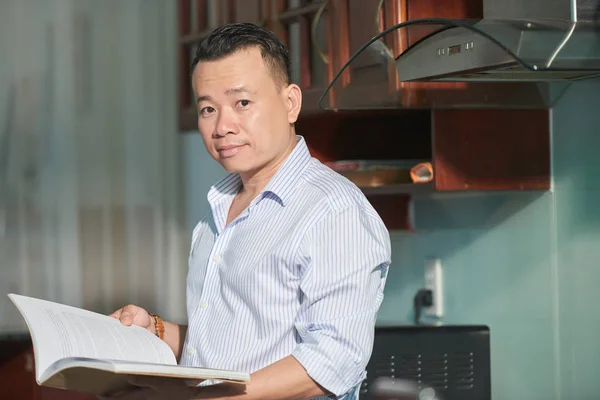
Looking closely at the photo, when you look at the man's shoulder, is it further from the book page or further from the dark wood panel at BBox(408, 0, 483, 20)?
the dark wood panel at BBox(408, 0, 483, 20)

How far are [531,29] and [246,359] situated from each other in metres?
0.50

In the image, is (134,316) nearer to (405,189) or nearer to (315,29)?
(405,189)

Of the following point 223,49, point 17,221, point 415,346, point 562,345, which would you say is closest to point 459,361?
point 415,346

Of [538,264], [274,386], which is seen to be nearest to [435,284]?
[538,264]

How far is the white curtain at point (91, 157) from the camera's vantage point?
3.64 meters

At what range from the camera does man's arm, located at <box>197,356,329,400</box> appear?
105 cm

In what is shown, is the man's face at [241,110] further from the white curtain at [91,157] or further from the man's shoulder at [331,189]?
the white curtain at [91,157]

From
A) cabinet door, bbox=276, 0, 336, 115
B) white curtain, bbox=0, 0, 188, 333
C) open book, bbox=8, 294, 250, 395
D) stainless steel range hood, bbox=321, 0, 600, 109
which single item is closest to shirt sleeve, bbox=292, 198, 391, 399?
open book, bbox=8, 294, 250, 395

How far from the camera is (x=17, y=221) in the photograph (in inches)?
145

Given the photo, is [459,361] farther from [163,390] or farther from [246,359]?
[163,390]

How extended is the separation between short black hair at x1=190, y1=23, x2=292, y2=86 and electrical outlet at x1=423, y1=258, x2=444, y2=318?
1154 mm

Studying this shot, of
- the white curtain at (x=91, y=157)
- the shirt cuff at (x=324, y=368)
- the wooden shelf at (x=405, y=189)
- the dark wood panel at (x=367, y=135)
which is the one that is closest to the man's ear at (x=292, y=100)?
the shirt cuff at (x=324, y=368)

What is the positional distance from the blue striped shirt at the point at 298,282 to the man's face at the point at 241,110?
0.13 ft

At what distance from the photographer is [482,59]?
4.05 feet
